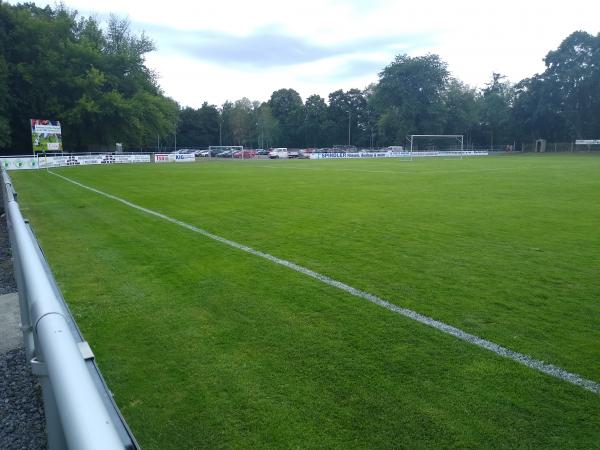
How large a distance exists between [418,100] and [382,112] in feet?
30.0

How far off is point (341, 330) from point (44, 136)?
38511 mm

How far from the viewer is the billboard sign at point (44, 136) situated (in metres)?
35.4

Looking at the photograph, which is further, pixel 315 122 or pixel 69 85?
pixel 315 122

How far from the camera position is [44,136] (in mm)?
36219

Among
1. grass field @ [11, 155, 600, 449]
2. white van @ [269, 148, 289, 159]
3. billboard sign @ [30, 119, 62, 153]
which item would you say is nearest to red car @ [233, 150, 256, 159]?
white van @ [269, 148, 289, 159]

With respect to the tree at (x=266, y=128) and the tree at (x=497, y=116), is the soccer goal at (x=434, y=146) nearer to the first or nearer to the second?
the tree at (x=497, y=116)

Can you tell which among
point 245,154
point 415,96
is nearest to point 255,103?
point 415,96

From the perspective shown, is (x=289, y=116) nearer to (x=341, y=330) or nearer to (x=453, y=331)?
(x=341, y=330)

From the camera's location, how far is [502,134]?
92438mm

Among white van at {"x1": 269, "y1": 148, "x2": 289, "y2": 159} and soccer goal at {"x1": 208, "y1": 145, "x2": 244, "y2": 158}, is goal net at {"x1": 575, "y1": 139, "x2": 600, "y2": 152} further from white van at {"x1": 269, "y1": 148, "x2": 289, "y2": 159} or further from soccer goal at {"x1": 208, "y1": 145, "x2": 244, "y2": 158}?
soccer goal at {"x1": 208, "y1": 145, "x2": 244, "y2": 158}

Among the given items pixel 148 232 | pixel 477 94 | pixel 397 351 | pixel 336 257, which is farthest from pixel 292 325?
pixel 477 94

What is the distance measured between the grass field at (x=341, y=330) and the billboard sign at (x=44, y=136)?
30.5 meters

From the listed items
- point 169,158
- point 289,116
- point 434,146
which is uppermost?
point 289,116

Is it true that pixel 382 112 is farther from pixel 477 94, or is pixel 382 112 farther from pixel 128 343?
pixel 128 343
